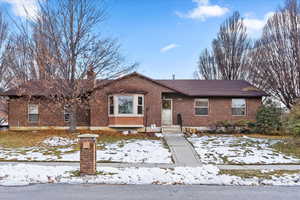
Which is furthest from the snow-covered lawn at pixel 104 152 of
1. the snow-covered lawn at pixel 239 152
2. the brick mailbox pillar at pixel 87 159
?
the brick mailbox pillar at pixel 87 159

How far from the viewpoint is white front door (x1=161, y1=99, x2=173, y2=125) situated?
19.2 meters

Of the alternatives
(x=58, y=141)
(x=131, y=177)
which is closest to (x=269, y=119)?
(x=131, y=177)

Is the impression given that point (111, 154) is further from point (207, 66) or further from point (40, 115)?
point (207, 66)

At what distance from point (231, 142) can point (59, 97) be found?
1161 cm

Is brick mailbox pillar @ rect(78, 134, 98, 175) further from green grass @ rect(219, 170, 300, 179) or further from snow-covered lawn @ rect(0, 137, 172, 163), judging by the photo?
green grass @ rect(219, 170, 300, 179)

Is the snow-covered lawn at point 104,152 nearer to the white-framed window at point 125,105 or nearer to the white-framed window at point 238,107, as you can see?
the white-framed window at point 125,105

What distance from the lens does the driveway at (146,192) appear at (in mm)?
5379

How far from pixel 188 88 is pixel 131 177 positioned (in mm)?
14136

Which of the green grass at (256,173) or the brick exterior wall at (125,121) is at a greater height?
the brick exterior wall at (125,121)

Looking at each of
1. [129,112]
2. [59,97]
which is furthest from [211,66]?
[59,97]

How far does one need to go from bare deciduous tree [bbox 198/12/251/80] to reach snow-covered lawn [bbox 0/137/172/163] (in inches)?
907

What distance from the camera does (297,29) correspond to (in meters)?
18.7

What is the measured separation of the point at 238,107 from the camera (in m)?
19.2

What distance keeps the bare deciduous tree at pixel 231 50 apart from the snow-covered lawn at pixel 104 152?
75.6 ft
